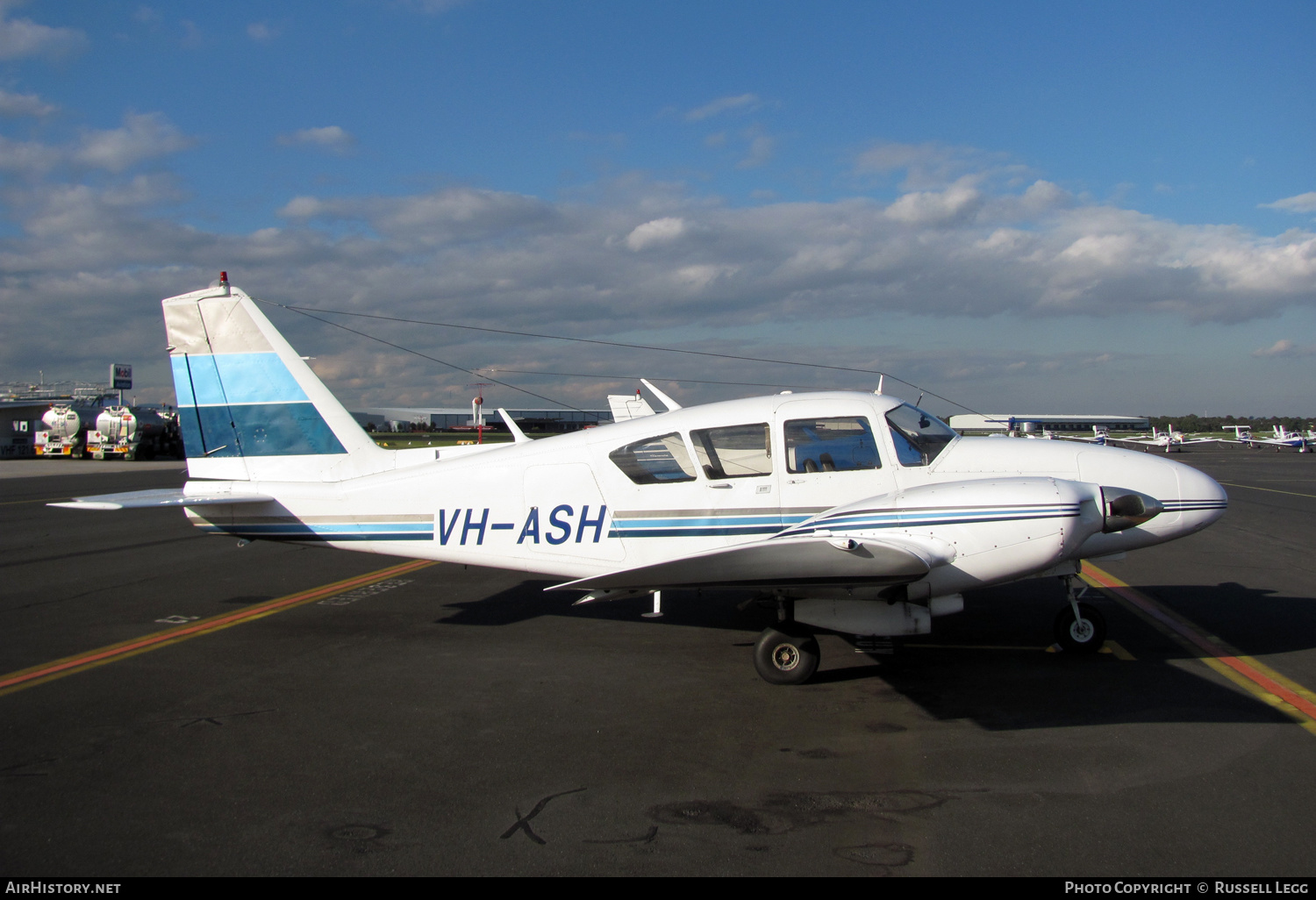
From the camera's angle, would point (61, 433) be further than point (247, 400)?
Yes

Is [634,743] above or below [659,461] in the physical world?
below

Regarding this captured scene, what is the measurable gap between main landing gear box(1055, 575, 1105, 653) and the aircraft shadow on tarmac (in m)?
0.11

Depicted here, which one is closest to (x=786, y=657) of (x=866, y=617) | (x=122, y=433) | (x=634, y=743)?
(x=866, y=617)

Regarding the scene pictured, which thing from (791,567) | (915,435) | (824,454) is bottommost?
(791,567)

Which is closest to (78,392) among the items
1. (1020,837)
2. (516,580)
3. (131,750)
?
(516,580)

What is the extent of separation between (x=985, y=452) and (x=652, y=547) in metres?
3.01

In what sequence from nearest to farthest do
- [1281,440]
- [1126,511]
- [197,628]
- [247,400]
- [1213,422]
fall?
[1126,511], [197,628], [247,400], [1281,440], [1213,422]

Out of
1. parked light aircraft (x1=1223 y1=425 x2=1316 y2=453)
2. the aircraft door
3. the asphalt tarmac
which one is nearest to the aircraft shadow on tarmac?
the asphalt tarmac

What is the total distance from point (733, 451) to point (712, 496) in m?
0.44

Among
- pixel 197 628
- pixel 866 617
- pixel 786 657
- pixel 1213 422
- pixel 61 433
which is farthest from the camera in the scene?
pixel 1213 422

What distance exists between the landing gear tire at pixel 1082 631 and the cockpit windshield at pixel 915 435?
6.18 feet

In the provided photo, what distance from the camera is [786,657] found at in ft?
20.5

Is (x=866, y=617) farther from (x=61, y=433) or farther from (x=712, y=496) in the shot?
(x=61, y=433)

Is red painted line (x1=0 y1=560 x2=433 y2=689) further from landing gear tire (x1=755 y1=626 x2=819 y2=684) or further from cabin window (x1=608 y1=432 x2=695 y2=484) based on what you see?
landing gear tire (x1=755 y1=626 x2=819 y2=684)
